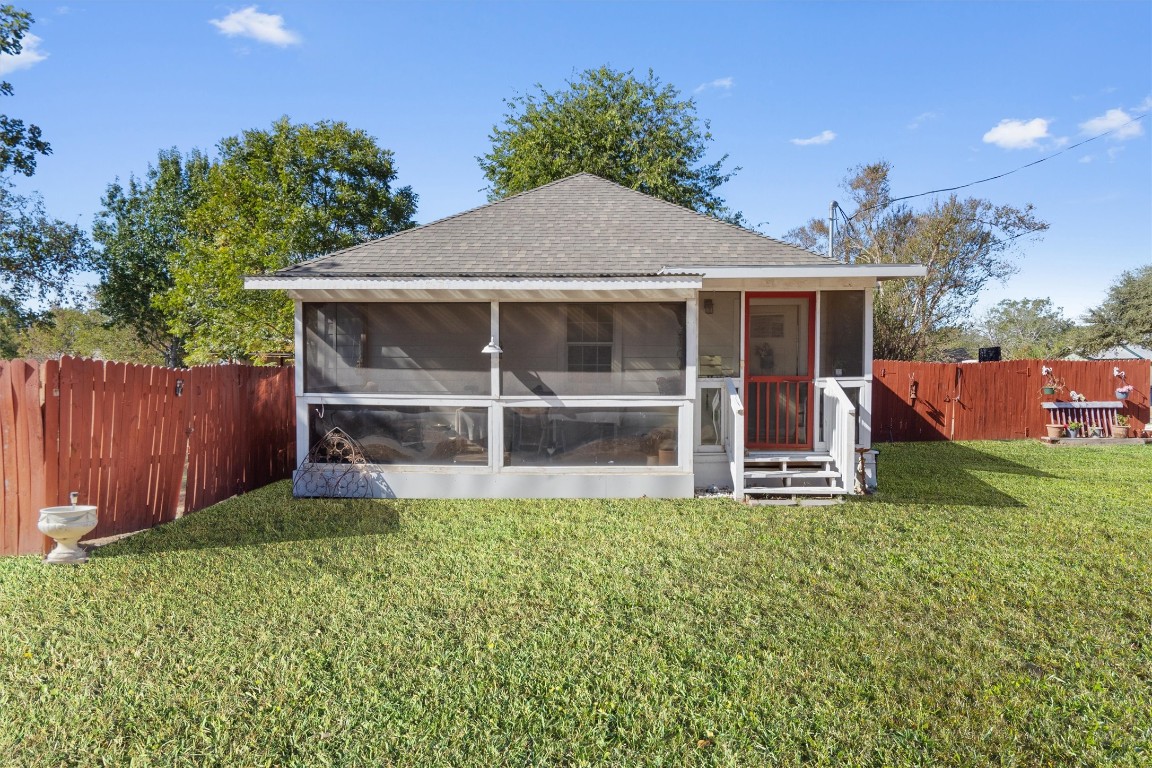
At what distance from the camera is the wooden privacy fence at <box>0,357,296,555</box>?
5.02 m

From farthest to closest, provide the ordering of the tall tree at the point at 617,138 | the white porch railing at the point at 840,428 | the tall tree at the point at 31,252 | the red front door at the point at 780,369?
1. the tall tree at the point at 31,252
2. the tall tree at the point at 617,138
3. the red front door at the point at 780,369
4. the white porch railing at the point at 840,428

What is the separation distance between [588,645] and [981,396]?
13246 millimetres

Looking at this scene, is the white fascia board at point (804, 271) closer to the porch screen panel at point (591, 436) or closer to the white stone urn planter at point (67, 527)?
the porch screen panel at point (591, 436)

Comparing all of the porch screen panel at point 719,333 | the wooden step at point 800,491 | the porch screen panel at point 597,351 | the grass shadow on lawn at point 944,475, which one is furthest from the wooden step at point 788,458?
the porch screen panel at point 597,351

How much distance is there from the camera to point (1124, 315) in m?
30.9

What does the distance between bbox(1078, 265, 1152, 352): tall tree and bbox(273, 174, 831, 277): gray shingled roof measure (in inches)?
1291

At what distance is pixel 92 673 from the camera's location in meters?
3.17

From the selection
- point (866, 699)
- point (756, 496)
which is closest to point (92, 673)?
point (866, 699)

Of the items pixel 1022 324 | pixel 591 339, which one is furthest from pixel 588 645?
pixel 1022 324

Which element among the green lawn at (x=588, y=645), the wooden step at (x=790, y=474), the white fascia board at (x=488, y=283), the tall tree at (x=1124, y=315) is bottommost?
the green lawn at (x=588, y=645)

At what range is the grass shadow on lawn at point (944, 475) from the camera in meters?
7.30

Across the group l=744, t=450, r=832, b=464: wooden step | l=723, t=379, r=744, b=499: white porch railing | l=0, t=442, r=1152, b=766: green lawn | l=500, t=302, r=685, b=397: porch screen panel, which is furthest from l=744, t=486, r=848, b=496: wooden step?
l=500, t=302, r=685, b=397: porch screen panel

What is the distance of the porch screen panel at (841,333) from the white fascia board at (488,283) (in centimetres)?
210

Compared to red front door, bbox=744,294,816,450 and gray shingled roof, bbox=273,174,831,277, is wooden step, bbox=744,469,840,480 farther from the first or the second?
gray shingled roof, bbox=273,174,831,277
